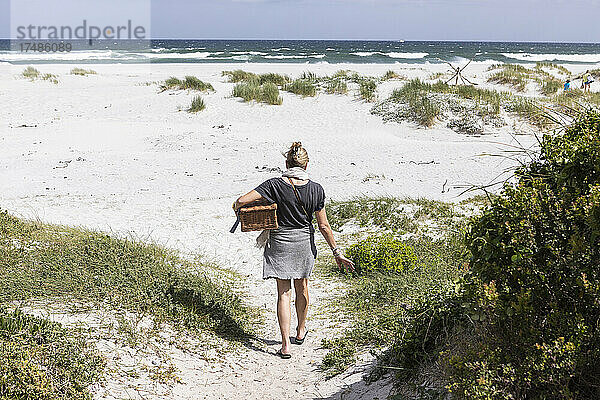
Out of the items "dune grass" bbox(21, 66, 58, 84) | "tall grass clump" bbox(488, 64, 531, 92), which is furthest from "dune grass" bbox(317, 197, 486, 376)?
"dune grass" bbox(21, 66, 58, 84)

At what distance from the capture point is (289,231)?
4980 millimetres

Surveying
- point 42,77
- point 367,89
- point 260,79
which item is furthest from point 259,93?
point 42,77

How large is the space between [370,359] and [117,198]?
24.9 feet

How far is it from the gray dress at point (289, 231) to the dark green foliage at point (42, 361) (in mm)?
1601

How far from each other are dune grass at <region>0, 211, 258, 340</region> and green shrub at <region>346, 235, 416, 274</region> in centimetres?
157

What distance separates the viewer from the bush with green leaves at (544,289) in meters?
2.77

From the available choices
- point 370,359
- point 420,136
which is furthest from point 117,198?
point 420,136

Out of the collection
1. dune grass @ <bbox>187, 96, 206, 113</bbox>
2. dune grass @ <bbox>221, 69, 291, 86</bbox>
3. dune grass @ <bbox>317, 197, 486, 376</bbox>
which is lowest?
dune grass @ <bbox>317, 197, 486, 376</bbox>

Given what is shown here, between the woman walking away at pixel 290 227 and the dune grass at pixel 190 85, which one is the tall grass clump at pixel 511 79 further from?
the woman walking away at pixel 290 227

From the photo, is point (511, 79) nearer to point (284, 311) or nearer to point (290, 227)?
point (290, 227)

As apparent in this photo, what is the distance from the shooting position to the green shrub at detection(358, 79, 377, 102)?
2089 centimetres

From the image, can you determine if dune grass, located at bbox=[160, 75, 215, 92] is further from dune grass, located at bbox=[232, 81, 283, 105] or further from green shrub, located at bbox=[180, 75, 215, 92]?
dune grass, located at bbox=[232, 81, 283, 105]

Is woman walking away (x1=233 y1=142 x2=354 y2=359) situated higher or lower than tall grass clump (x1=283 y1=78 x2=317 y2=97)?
lower

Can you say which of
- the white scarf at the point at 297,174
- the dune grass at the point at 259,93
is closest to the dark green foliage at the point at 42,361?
the white scarf at the point at 297,174
